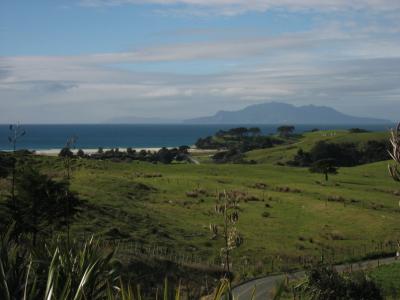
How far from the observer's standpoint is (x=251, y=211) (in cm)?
6109

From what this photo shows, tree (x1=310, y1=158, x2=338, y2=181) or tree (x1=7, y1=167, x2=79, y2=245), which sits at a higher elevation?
tree (x1=7, y1=167, x2=79, y2=245)

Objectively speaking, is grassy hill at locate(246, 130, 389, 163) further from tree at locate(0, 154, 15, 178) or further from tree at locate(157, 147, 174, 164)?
tree at locate(0, 154, 15, 178)

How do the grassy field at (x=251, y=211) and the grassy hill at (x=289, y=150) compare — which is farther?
the grassy hill at (x=289, y=150)

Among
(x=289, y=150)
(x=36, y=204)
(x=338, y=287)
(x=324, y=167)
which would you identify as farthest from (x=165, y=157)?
(x=338, y=287)

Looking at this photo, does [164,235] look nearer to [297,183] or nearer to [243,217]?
[243,217]

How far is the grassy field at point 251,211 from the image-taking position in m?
46.2

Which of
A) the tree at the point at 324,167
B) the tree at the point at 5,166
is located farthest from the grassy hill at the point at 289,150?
the tree at the point at 5,166

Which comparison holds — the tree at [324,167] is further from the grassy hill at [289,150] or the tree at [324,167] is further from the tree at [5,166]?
the tree at [5,166]

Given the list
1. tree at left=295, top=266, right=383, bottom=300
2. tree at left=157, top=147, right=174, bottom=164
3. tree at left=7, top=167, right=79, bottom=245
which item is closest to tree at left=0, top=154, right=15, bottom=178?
tree at left=7, top=167, right=79, bottom=245

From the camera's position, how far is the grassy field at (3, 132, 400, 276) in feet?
152

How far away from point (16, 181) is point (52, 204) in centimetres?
258

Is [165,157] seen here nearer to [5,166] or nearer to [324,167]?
[324,167]

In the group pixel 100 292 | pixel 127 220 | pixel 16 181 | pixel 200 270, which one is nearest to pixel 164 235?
pixel 127 220

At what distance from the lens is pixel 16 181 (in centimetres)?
3050
